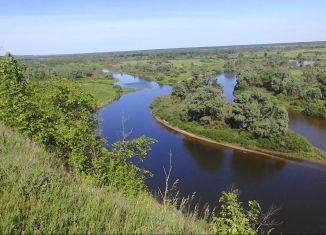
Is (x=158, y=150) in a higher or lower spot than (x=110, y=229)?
lower

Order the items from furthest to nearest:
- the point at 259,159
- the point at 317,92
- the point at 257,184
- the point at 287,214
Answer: the point at 317,92
the point at 259,159
the point at 257,184
the point at 287,214

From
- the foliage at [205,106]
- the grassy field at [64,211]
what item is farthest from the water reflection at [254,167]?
the grassy field at [64,211]

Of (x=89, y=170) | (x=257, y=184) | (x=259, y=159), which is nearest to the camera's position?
(x=89, y=170)

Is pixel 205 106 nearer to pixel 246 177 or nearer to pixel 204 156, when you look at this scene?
pixel 204 156

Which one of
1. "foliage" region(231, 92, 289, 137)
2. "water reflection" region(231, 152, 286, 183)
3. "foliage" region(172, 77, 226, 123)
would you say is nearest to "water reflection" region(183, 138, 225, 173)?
"water reflection" region(231, 152, 286, 183)

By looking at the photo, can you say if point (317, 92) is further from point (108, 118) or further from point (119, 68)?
point (119, 68)

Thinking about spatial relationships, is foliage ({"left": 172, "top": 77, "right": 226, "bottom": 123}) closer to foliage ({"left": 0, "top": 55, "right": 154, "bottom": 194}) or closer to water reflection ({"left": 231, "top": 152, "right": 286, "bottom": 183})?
water reflection ({"left": 231, "top": 152, "right": 286, "bottom": 183})

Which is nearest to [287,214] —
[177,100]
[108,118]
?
[108,118]
